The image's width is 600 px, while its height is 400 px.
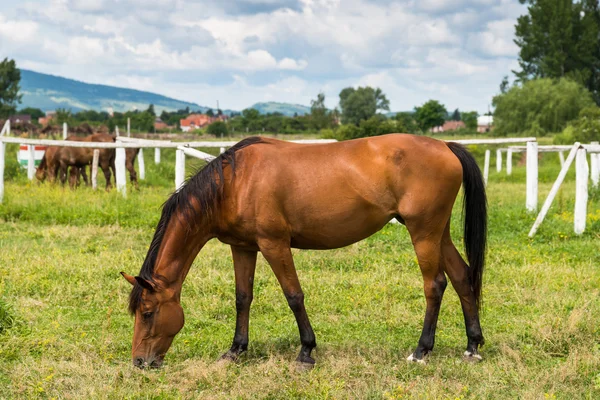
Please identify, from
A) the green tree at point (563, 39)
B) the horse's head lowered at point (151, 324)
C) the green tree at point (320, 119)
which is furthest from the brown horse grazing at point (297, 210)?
the green tree at point (320, 119)

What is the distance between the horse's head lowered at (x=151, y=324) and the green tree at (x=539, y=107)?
43703mm

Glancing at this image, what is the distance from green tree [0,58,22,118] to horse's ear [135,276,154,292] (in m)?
79.9

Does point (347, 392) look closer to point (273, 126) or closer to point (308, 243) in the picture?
point (308, 243)

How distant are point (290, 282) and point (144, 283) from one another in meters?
1.11

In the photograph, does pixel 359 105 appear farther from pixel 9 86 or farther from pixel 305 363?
pixel 305 363

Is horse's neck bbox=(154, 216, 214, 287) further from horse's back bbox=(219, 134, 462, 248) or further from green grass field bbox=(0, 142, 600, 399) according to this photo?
green grass field bbox=(0, 142, 600, 399)

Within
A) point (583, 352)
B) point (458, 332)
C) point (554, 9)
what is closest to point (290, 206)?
point (458, 332)

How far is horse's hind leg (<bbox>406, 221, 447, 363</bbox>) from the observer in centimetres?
491

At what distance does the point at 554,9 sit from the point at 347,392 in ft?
190

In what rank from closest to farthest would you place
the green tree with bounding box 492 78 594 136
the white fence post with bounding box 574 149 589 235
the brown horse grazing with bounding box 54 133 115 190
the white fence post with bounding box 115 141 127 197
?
the white fence post with bounding box 574 149 589 235, the white fence post with bounding box 115 141 127 197, the brown horse grazing with bounding box 54 133 115 190, the green tree with bounding box 492 78 594 136

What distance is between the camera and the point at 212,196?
475cm

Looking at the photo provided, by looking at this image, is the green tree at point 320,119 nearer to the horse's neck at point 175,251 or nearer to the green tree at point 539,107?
the green tree at point 539,107

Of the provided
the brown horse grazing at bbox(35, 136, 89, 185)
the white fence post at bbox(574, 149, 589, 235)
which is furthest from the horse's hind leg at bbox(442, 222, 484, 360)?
the brown horse grazing at bbox(35, 136, 89, 185)

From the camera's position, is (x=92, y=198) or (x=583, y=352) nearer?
(x=583, y=352)
